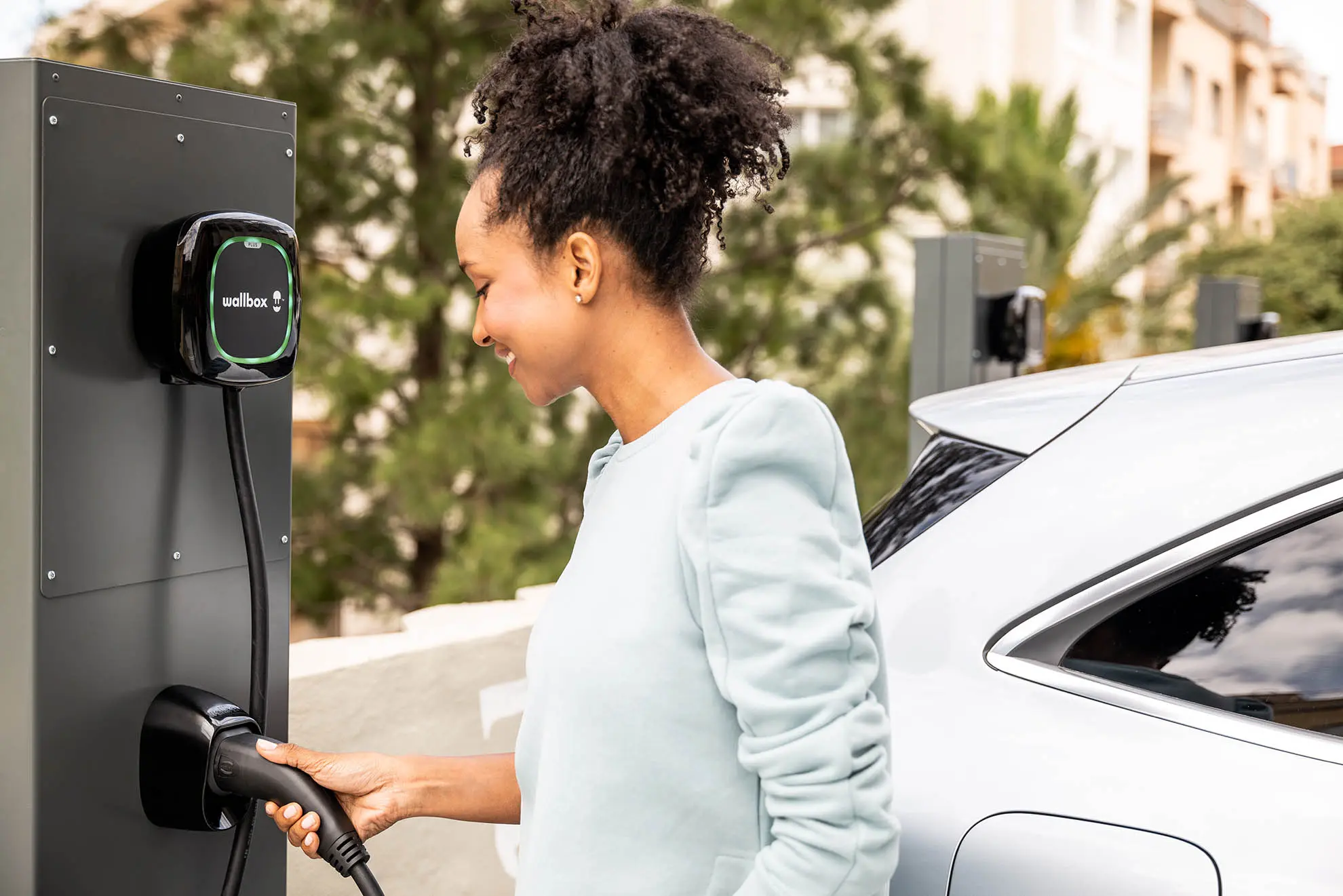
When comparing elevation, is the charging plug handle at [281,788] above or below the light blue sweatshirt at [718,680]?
below

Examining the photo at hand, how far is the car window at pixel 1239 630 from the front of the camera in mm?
1542

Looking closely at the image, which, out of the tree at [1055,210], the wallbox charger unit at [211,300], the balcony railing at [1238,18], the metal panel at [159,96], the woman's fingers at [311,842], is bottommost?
the woman's fingers at [311,842]

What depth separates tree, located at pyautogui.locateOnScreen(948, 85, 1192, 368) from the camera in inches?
335

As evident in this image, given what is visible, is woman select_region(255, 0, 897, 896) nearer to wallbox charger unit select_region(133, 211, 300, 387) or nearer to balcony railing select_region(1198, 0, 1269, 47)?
wallbox charger unit select_region(133, 211, 300, 387)

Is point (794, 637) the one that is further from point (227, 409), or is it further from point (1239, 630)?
point (227, 409)

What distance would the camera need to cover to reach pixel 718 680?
1.16 m

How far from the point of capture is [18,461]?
1.46m

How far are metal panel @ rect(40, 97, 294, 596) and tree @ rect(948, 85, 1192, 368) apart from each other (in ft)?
23.9

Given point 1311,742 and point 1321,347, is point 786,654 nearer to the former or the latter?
point 1311,742

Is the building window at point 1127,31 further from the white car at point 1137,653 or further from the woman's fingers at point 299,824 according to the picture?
the woman's fingers at point 299,824

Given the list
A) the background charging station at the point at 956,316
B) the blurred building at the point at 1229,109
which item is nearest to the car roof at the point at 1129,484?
the background charging station at the point at 956,316

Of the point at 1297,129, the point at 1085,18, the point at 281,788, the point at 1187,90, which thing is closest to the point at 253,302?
the point at 281,788

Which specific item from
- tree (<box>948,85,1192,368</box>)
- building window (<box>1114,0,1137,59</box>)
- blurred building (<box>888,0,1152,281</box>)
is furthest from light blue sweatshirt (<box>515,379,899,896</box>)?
building window (<box>1114,0,1137,59</box>)

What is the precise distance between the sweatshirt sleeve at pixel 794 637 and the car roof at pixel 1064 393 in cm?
69
